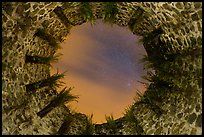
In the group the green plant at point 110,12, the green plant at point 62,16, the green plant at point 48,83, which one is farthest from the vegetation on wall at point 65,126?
the green plant at point 110,12

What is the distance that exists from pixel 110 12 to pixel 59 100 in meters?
1.25

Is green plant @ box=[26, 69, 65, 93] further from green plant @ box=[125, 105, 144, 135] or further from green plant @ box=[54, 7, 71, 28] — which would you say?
green plant @ box=[125, 105, 144, 135]

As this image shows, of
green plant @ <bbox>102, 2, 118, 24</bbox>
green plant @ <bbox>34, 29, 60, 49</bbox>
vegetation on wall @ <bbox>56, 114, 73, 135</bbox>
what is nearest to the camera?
green plant @ <bbox>102, 2, 118, 24</bbox>

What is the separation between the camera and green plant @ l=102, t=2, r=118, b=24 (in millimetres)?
4812

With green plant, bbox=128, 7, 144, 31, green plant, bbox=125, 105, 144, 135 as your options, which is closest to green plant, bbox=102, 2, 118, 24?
green plant, bbox=128, 7, 144, 31

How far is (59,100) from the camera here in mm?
5125

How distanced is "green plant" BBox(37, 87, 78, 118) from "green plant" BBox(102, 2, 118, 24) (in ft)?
3.19

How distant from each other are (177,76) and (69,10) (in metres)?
1.57

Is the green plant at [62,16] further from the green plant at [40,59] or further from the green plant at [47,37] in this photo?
the green plant at [40,59]

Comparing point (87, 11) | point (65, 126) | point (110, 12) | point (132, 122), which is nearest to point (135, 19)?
point (110, 12)

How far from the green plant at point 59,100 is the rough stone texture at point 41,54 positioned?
0.21 ft

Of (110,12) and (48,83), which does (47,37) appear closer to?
(48,83)

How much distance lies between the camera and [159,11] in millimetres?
4480

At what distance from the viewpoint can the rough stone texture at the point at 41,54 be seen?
4.23 m
